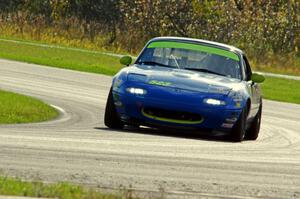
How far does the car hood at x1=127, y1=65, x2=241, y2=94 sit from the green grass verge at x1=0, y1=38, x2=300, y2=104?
1435 centimetres

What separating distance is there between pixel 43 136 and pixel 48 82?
14.3 m

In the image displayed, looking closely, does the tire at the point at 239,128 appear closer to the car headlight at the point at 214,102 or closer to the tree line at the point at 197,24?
the car headlight at the point at 214,102

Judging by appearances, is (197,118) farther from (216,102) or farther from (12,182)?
(12,182)

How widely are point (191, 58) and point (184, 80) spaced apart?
126 centimetres

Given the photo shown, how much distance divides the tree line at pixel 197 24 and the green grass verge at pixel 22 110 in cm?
2928

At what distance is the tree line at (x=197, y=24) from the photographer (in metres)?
51.2

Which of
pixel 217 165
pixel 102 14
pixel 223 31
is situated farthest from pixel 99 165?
pixel 102 14

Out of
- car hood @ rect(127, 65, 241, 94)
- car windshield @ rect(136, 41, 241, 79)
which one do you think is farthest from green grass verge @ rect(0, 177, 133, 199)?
car windshield @ rect(136, 41, 241, 79)

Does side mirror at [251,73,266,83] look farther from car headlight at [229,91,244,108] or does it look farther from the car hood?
car headlight at [229,91,244,108]

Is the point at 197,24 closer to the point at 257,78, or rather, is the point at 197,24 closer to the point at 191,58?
the point at 257,78

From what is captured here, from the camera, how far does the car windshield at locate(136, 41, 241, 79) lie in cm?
1661

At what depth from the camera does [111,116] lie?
1591cm

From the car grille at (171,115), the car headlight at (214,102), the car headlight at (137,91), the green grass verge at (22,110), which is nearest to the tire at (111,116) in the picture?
the car headlight at (137,91)

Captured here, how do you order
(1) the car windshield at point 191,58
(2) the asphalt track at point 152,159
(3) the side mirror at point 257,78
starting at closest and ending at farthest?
(2) the asphalt track at point 152,159, (1) the car windshield at point 191,58, (3) the side mirror at point 257,78
